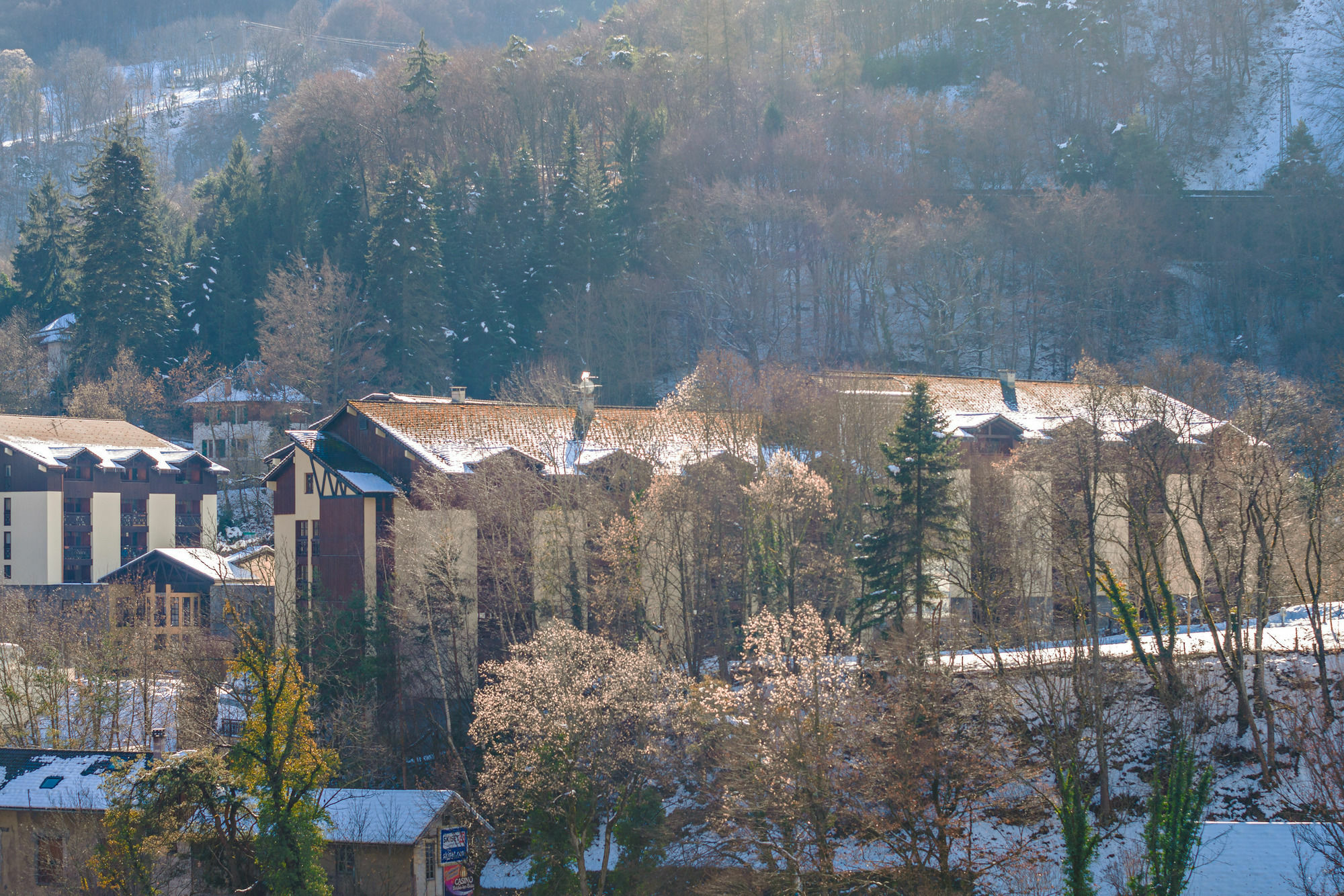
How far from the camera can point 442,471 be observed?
126ft

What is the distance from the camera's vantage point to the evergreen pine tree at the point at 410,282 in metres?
63.2

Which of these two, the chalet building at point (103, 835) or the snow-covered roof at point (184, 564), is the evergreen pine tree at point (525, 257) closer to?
the snow-covered roof at point (184, 564)

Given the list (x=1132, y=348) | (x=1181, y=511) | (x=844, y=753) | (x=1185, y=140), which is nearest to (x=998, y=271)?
(x=1132, y=348)

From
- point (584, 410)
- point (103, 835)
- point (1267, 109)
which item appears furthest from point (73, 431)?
point (1267, 109)

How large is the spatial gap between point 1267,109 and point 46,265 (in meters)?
88.3

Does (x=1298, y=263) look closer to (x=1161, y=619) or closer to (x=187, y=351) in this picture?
(x=1161, y=619)

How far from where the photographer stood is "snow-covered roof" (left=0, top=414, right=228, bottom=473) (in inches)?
2303

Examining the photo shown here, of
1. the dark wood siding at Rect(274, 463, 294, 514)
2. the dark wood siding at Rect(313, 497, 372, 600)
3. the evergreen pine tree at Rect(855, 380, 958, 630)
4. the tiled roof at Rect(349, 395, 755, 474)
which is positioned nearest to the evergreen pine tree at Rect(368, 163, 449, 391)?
the tiled roof at Rect(349, 395, 755, 474)

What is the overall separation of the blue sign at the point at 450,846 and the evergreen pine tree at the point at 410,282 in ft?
119

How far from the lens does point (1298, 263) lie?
70688mm

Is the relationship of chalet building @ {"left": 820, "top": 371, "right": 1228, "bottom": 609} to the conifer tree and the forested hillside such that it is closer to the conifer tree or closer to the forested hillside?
the forested hillside

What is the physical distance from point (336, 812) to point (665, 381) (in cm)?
4072

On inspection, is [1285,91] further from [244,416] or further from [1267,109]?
[244,416]

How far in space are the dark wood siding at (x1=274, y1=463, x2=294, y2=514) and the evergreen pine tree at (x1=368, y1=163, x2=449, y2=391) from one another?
1953cm
